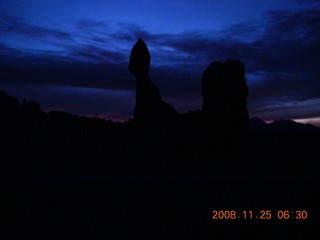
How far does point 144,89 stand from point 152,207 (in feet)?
122

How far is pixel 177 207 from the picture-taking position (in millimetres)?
9164

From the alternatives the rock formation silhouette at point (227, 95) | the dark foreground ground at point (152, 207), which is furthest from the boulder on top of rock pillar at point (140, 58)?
the dark foreground ground at point (152, 207)

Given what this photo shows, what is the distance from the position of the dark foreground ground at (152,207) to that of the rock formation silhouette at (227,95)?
31.5 m

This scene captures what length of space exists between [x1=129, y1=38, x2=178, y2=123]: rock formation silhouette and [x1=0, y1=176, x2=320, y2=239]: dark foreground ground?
35.2m

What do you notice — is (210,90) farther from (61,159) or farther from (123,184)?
(123,184)

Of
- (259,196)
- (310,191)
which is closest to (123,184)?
(259,196)

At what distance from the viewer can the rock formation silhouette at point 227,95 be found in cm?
4062

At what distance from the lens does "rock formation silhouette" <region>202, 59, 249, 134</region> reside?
40.6 metres

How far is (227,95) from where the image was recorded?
133 ft
